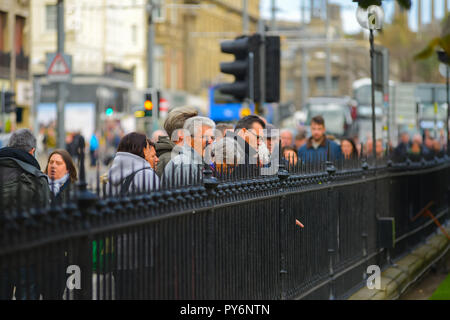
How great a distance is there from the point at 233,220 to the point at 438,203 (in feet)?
35.2

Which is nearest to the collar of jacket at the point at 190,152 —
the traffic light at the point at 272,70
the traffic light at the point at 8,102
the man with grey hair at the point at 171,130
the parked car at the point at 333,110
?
the man with grey hair at the point at 171,130

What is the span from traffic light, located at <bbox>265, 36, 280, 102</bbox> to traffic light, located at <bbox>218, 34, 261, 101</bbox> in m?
0.27

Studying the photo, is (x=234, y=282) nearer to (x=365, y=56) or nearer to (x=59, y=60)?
(x=59, y=60)

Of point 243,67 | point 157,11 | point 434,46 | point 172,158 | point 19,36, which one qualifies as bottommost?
point 172,158

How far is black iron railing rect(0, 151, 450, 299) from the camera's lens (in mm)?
4355

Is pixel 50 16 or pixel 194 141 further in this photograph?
pixel 50 16

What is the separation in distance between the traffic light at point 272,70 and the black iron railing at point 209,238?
4012mm

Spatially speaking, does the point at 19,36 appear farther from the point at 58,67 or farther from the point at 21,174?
the point at 21,174

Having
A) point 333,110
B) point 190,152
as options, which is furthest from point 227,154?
point 333,110

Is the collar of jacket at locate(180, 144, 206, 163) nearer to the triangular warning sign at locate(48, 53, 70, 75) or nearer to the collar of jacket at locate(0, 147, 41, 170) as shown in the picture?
the collar of jacket at locate(0, 147, 41, 170)

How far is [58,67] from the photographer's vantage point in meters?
24.5

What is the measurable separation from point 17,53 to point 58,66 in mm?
28370

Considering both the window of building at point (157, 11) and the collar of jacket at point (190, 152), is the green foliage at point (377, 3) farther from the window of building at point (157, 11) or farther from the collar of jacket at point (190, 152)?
the window of building at point (157, 11)
